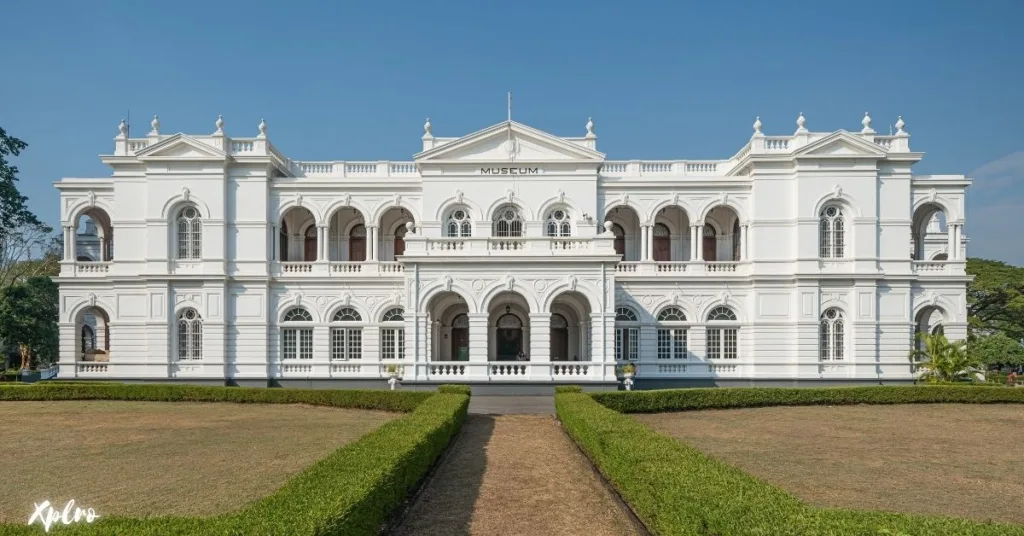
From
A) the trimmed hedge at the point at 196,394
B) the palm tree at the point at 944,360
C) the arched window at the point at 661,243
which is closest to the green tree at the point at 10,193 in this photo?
the trimmed hedge at the point at 196,394

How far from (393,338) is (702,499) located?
25624 millimetres

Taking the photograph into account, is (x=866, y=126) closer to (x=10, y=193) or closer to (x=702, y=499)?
(x=702, y=499)

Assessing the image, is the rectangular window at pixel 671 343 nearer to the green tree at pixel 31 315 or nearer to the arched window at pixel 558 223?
the arched window at pixel 558 223

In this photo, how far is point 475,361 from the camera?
89.9 feet

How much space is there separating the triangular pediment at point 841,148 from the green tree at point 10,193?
40.0 meters

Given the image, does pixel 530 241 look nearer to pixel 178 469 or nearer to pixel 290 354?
pixel 290 354

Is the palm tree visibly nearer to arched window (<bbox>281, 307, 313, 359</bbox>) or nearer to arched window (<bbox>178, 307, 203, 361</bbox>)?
arched window (<bbox>281, 307, 313, 359</bbox>)

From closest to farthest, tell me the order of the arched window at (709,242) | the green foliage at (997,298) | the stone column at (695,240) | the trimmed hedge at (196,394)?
the trimmed hedge at (196,394) → the stone column at (695,240) → the arched window at (709,242) → the green foliage at (997,298)

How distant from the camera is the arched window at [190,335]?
31.7 metres

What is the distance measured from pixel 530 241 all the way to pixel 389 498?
1920 cm

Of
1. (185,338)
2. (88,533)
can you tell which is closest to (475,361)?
(185,338)

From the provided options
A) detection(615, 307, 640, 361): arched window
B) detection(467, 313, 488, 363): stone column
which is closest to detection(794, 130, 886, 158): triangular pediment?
detection(615, 307, 640, 361): arched window

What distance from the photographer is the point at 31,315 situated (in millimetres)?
33969

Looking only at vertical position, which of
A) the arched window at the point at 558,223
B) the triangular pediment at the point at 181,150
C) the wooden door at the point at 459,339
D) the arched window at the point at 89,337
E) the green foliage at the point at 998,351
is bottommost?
the arched window at the point at 89,337
